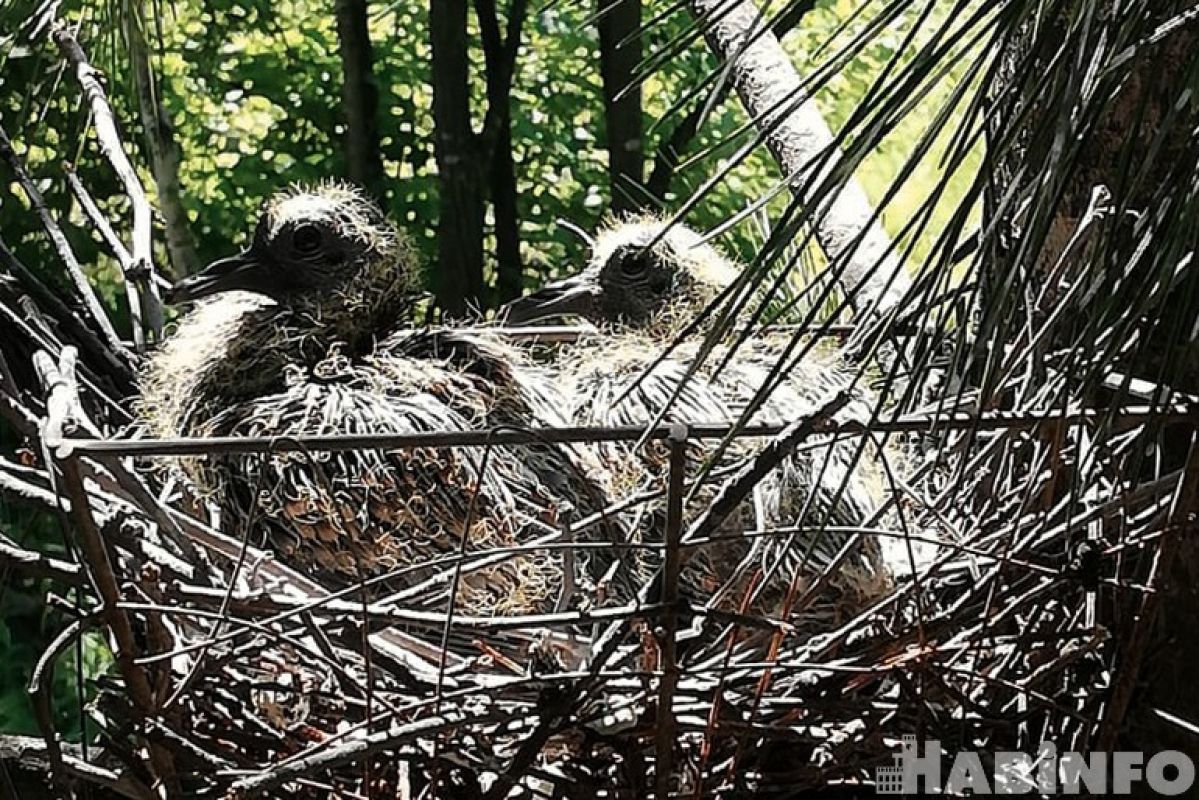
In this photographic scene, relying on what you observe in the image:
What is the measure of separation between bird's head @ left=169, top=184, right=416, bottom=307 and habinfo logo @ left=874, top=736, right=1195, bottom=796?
1.79 ft

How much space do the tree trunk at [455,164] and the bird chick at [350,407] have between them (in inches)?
28.2

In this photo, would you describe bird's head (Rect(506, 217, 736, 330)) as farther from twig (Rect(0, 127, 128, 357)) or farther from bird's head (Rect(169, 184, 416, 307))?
twig (Rect(0, 127, 128, 357))

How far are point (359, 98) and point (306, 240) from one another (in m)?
0.93

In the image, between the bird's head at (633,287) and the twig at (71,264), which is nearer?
the twig at (71,264)

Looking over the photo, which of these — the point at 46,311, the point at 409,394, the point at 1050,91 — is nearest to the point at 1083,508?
the point at 1050,91

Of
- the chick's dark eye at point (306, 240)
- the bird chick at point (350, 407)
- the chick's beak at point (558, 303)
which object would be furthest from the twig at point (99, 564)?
the chick's beak at point (558, 303)

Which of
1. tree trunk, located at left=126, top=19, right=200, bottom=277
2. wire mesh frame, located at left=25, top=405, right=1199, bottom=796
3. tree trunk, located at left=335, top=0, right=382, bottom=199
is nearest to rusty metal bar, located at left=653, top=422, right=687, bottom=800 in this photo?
wire mesh frame, located at left=25, top=405, right=1199, bottom=796

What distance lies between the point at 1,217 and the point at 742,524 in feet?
4.15

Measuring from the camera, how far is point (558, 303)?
4.35ft

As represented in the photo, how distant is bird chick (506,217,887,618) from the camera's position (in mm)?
901

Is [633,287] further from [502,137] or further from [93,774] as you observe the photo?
[502,137]

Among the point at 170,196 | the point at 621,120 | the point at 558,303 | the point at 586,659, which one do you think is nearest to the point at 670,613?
the point at 586,659

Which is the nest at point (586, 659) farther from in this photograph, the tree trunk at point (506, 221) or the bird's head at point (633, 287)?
the tree trunk at point (506, 221)

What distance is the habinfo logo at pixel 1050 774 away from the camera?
772 mm
